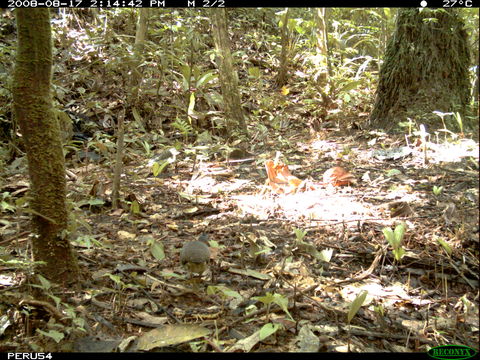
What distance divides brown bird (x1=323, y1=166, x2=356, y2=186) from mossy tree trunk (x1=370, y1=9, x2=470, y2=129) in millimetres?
680

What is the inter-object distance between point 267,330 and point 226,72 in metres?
3.80

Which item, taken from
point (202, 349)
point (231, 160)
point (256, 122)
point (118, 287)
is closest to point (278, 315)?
point (202, 349)

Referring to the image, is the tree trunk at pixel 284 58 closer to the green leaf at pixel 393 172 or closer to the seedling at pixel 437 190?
the green leaf at pixel 393 172

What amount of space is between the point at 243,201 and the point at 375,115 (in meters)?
1.64

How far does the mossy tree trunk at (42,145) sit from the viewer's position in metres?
1.72

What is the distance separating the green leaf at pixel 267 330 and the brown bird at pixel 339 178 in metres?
1.76

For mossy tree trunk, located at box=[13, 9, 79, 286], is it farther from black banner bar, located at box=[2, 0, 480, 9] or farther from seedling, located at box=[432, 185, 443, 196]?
seedling, located at box=[432, 185, 443, 196]

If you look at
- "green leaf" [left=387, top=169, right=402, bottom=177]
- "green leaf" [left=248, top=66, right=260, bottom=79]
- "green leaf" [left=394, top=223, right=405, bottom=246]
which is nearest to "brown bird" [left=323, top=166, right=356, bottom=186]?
"green leaf" [left=387, top=169, right=402, bottom=177]

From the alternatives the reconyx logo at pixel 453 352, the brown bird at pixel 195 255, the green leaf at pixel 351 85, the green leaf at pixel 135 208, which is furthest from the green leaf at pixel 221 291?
the green leaf at pixel 351 85

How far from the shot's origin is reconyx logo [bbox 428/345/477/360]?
1078mm

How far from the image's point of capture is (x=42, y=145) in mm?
1783

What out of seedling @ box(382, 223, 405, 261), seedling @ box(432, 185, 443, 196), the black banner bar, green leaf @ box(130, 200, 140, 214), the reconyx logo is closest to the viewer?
the reconyx logo

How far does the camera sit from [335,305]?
177 centimetres

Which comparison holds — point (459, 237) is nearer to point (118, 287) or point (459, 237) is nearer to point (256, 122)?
point (118, 287)
